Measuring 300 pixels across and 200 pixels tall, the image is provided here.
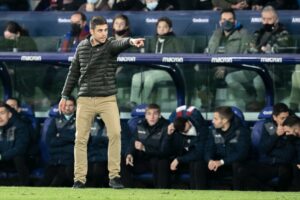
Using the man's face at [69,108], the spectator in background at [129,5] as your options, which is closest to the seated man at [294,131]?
the man's face at [69,108]

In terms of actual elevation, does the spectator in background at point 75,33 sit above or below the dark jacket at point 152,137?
above

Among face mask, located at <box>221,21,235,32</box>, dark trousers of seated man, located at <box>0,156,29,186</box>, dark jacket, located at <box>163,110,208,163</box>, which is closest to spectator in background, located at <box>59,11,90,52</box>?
dark trousers of seated man, located at <box>0,156,29,186</box>

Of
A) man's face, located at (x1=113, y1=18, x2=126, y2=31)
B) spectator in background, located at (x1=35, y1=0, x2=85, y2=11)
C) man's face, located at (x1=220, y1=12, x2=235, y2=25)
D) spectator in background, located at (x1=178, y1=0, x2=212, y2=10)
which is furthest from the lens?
spectator in background, located at (x1=35, y1=0, x2=85, y2=11)

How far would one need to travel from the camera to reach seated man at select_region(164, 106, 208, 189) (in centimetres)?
1622

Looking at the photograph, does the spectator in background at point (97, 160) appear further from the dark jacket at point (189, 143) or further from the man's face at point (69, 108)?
the dark jacket at point (189, 143)

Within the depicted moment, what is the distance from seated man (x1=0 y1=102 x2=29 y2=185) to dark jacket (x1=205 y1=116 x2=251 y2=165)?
253cm

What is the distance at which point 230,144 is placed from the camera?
16219 millimetres

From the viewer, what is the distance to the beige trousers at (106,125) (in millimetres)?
13547

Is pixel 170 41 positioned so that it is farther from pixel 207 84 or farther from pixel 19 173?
pixel 19 173

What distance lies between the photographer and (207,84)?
659 inches

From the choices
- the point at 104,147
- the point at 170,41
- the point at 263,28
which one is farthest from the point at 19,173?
the point at 263,28

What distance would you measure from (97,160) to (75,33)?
6.99ft

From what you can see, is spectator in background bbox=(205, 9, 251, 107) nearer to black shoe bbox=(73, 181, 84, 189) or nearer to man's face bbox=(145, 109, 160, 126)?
man's face bbox=(145, 109, 160, 126)

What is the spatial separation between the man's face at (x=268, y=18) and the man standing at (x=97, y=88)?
13.4 feet
